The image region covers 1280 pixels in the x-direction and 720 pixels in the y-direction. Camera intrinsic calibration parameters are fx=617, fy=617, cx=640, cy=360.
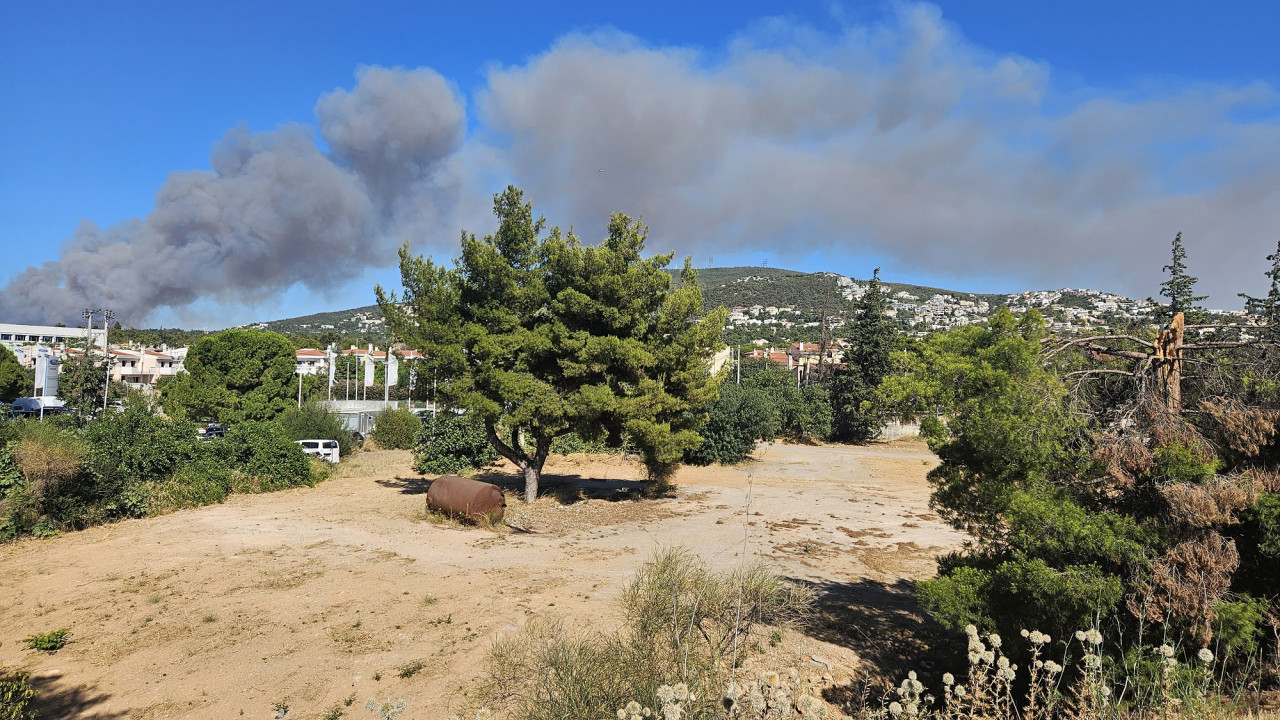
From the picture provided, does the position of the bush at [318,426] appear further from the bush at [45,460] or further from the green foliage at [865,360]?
the green foliage at [865,360]

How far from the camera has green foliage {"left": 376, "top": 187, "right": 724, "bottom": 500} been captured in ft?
49.3

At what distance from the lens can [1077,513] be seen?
503 cm

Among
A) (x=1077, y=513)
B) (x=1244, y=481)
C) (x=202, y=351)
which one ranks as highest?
(x=202, y=351)

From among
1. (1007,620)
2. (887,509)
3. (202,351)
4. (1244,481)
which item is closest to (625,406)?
(887,509)

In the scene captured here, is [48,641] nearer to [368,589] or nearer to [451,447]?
[368,589]

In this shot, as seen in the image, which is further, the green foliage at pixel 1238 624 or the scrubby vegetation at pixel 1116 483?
the scrubby vegetation at pixel 1116 483

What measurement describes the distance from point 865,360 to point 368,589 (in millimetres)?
32834

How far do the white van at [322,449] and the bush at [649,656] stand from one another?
20.2 meters

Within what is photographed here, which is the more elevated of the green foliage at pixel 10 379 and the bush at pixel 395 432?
the green foliage at pixel 10 379

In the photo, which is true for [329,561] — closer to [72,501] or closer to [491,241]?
[72,501]

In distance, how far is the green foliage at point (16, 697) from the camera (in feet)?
12.3

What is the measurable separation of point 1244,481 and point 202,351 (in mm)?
41080

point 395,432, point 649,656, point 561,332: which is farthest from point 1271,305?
point 395,432

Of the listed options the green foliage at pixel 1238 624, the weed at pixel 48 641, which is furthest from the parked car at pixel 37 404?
the green foliage at pixel 1238 624
